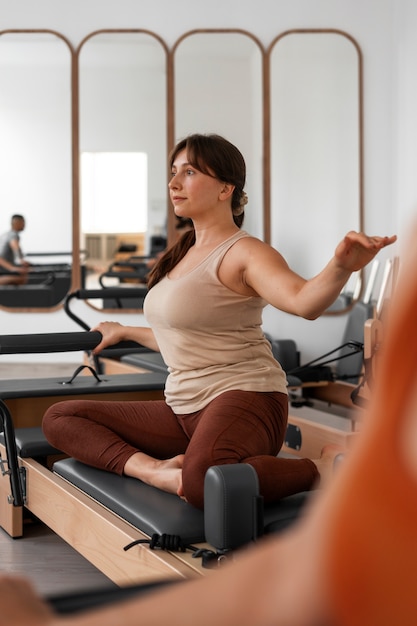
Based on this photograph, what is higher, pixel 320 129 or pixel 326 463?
pixel 320 129

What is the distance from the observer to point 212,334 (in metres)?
2.08

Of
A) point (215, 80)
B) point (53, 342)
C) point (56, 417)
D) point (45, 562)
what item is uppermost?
point (215, 80)

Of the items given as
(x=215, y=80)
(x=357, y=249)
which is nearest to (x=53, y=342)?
(x=357, y=249)

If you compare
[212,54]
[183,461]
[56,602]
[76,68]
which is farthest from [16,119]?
[56,602]

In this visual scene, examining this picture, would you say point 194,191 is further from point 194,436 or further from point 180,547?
point 180,547

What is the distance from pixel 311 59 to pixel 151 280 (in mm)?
3997

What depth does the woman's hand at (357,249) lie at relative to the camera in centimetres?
126

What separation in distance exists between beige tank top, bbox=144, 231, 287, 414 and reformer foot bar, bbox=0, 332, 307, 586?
272 mm

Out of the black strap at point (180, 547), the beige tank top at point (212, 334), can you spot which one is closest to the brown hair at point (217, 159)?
the beige tank top at point (212, 334)

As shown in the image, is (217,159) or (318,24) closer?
(217,159)

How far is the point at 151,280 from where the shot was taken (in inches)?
89.9

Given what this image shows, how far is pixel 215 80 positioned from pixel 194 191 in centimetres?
391

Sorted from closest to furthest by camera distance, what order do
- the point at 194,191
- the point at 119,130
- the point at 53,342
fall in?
the point at 194,191
the point at 53,342
the point at 119,130

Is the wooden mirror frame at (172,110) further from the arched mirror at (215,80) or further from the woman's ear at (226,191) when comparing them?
the woman's ear at (226,191)
